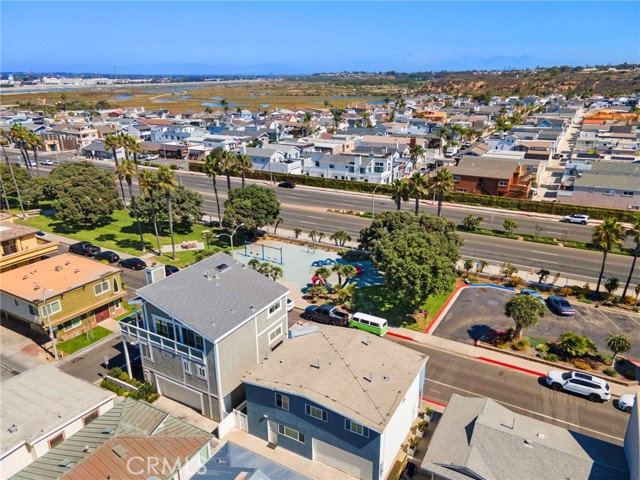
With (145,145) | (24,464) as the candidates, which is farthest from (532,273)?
(145,145)

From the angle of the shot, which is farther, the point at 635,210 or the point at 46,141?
the point at 46,141

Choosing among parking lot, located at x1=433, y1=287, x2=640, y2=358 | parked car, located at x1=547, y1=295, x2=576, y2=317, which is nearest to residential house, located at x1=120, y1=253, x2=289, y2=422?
parking lot, located at x1=433, y1=287, x2=640, y2=358

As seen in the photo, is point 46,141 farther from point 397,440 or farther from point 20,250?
point 397,440

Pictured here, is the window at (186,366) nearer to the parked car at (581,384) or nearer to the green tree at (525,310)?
the parked car at (581,384)

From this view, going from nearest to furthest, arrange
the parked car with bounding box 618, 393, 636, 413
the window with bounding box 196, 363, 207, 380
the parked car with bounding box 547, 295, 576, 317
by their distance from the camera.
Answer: the window with bounding box 196, 363, 207, 380, the parked car with bounding box 618, 393, 636, 413, the parked car with bounding box 547, 295, 576, 317

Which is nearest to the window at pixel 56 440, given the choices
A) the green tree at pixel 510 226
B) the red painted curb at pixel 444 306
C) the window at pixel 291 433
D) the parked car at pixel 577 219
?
the window at pixel 291 433

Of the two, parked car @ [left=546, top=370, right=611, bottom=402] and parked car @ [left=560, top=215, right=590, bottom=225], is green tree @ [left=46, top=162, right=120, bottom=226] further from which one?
parked car @ [left=560, top=215, right=590, bottom=225]

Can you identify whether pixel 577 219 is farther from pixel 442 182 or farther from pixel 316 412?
pixel 316 412
